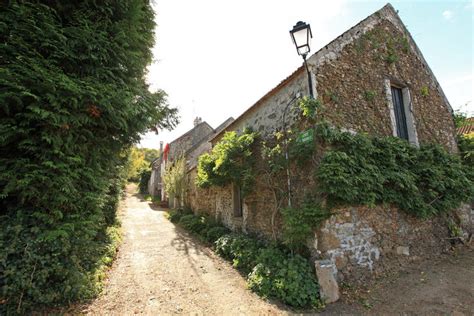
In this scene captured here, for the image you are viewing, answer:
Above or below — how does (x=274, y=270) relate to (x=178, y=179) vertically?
below

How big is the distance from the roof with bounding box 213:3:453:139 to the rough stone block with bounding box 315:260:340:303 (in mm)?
4368

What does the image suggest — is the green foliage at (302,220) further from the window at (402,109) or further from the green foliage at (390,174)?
the window at (402,109)

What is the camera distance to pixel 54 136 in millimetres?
3543

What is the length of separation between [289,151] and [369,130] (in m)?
2.27

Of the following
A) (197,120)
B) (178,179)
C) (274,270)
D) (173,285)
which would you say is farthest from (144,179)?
(274,270)

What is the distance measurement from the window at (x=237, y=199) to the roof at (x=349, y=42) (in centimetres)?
249

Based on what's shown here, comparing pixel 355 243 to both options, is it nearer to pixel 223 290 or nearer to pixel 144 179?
pixel 223 290

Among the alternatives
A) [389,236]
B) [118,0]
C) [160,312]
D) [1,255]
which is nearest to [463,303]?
[389,236]

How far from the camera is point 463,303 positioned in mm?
3857

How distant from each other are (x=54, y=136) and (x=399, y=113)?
888 cm

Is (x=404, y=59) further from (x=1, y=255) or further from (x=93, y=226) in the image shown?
Result: (x=1, y=255)

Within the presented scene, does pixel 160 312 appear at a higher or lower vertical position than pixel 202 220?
lower

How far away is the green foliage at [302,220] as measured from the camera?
14.9ft

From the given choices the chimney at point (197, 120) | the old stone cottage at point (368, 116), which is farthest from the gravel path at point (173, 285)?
the chimney at point (197, 120)
